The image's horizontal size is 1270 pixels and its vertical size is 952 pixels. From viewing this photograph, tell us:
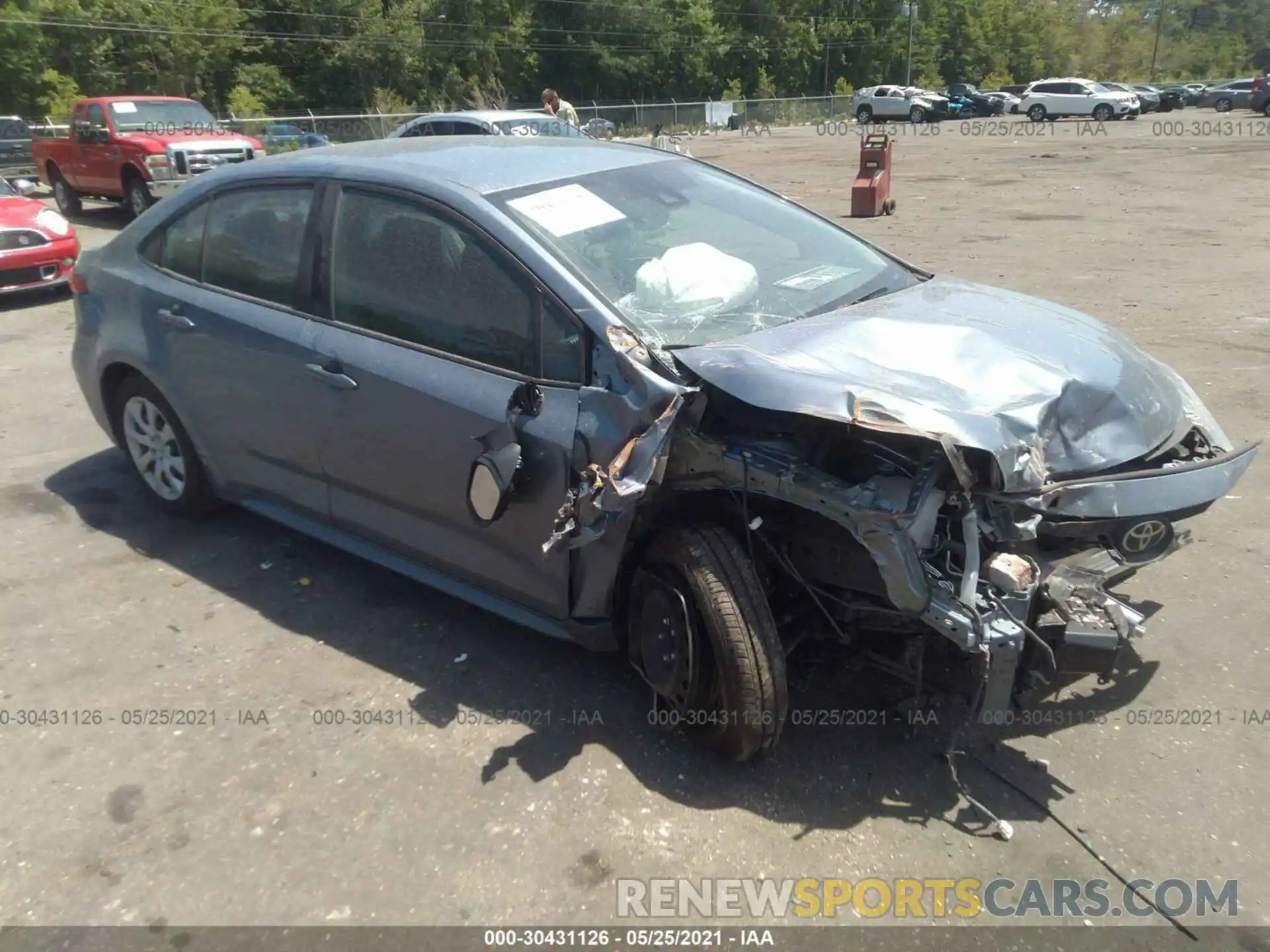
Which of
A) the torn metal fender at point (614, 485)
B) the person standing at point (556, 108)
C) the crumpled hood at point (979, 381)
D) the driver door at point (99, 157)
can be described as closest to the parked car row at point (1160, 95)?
the person standing at point (556, 108)

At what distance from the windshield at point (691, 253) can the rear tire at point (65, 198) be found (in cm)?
1560

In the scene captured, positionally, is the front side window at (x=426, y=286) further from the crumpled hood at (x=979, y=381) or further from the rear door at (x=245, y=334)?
the crumpled hood at (x=979, y=381)

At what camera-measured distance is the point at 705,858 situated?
9.10ft

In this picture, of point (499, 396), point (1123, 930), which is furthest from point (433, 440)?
point (1123, 930)

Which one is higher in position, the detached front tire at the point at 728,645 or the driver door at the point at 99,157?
the driver door at the point at 99,157

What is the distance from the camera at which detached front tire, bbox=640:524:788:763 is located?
2.90 meters

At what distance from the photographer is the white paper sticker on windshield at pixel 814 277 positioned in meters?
3.68

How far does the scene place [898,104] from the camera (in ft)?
169

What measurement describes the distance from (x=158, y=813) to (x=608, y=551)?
61.1 inches

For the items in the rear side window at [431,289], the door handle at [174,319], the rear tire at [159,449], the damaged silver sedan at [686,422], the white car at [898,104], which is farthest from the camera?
the white car at [898,104]

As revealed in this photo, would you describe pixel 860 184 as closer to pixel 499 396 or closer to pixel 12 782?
pixel 499 396

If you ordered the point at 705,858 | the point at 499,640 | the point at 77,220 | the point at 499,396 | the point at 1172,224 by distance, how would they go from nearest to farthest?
the point at 705,858 < the point at 499,396 < the point at 499,640 < the point at 1172,224 < the point at 77,220

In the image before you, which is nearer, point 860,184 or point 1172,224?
point 1172,224

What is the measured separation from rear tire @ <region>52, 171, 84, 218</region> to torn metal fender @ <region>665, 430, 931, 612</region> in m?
16.6
